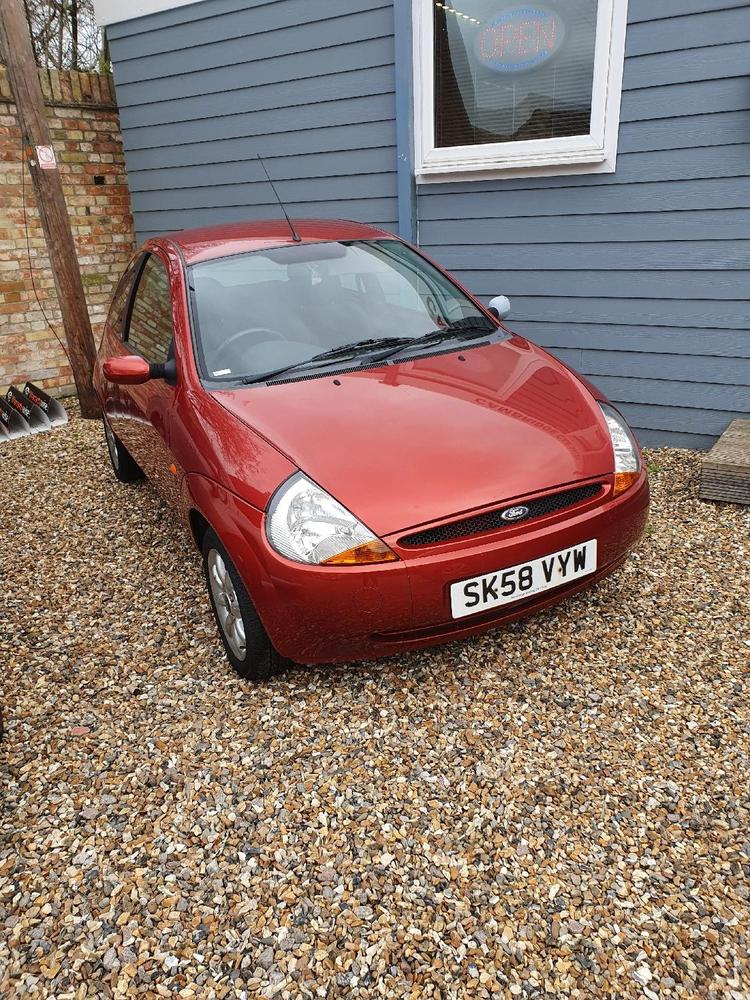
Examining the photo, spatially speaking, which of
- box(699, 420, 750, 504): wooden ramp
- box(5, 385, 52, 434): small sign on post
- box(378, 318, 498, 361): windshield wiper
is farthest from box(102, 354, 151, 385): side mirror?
box(5, 385, 52, 434): small sign on post

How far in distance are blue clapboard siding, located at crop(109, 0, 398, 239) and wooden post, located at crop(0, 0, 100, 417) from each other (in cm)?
125

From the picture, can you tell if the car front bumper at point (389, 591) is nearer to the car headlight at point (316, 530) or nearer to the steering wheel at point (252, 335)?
the car headlight at point (316, 530)

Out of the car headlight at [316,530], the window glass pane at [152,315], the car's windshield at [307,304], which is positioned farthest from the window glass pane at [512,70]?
the car headlight at [316,530]

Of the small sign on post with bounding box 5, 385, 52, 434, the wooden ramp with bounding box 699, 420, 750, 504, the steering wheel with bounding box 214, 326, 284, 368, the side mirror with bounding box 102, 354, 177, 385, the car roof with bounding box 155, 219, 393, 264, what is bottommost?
the small sign on post with bounding box 5, 385, 52, 434

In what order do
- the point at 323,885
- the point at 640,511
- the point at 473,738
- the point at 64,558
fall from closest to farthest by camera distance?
the point at 323,885 < the point at 473,738 < the point at 640,511 < the point at 64,558

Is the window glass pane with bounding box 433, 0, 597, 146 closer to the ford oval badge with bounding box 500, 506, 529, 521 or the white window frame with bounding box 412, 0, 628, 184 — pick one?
the white window frame with bounding box 412, 0, 628, 184

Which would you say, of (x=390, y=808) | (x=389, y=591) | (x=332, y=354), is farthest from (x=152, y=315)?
(x=390, y=808)

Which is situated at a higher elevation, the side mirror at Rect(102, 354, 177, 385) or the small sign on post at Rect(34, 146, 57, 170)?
the small sign on post at Rect(34, 146, 57, 170)

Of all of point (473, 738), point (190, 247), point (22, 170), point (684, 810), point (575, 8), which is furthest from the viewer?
point (22, 170)

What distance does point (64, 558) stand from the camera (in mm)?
3762

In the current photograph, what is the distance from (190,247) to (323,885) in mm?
2750

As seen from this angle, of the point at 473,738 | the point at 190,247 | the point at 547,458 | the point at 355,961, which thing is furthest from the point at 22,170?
the point at 355,961

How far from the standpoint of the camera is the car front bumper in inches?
85.0

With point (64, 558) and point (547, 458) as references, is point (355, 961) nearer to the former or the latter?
point (547, 458)
